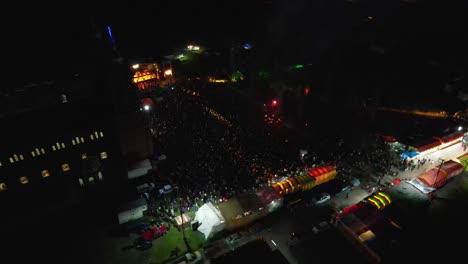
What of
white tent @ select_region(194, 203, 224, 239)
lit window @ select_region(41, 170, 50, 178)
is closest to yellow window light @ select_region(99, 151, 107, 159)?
lit window @ select_region(41, 170, 50, 178)

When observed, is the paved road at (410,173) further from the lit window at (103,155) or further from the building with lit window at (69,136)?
the lit window at (103,155)

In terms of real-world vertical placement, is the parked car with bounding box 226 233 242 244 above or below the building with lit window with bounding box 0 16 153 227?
below

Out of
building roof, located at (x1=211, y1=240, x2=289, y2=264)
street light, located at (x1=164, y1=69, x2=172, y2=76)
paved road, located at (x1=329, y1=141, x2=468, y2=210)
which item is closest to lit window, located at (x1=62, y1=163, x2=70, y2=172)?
building roof, located at (x1=211, y1=240, x2=289, y2=264)

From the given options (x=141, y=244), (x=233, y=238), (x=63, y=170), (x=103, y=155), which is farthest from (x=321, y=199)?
(x=63, y=170)

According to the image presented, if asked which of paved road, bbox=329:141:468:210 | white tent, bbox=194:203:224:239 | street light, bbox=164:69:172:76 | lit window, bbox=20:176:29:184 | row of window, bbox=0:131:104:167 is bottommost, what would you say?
paved road, bbox=329:141:468:210

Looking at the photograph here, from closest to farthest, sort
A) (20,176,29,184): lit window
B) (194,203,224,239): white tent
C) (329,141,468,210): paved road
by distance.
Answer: (194,203,224,239): white tent
(20,176,29,184): lit window
(329,141,468,210): paved road

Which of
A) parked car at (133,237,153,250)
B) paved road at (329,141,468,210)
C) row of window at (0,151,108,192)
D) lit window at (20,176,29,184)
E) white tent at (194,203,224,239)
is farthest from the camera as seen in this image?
paved road at (329,141,468,210)

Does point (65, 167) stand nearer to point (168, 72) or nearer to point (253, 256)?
point (253, 256)

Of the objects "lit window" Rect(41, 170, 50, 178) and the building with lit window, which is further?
"lit window" Rect(41, 170, 50, 178)

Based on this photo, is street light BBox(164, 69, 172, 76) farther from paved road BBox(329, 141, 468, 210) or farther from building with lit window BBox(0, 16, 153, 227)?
paved road BBox(329, 141, 468, 210)
